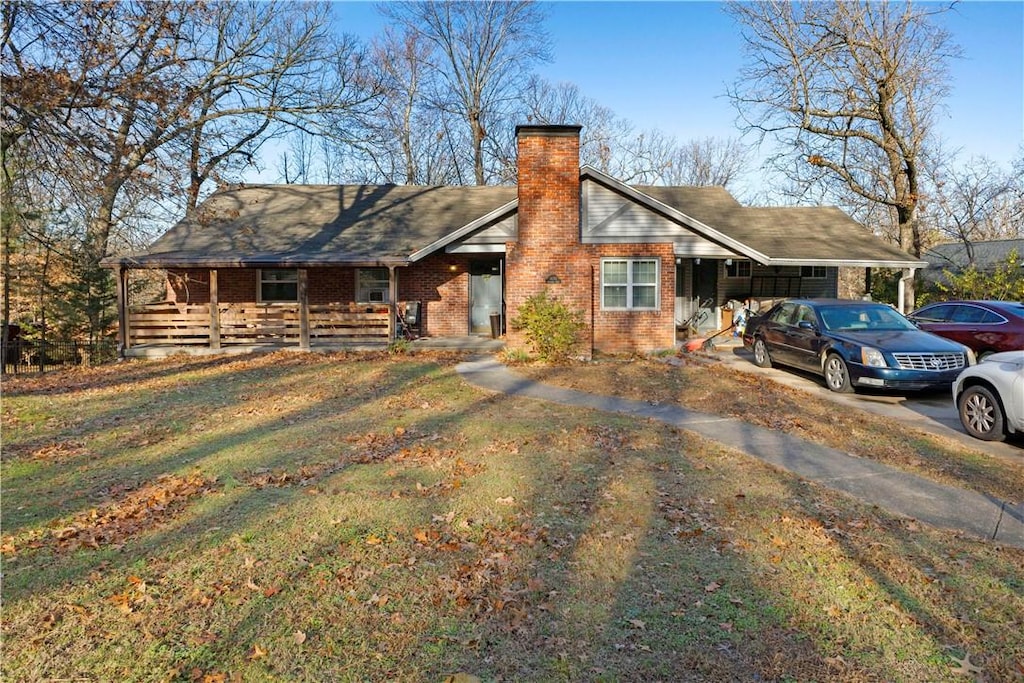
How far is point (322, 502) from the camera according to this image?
554 cm

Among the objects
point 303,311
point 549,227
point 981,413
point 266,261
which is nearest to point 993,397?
point 981,413

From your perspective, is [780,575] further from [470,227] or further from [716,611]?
[470,227]

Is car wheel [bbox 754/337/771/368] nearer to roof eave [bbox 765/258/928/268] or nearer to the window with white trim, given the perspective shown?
roof eave [bbox 765/258/928/268]

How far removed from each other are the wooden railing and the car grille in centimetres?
1172

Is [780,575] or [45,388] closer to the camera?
[780,575]

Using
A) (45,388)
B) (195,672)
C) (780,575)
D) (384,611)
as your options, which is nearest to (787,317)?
(780,575)

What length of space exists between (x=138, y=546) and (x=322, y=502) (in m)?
1.37

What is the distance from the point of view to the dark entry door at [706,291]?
67.1 feet

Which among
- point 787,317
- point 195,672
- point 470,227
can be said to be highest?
point 470,227

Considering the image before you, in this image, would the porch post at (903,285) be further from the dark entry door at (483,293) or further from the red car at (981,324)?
the dark entry door at (483,293)

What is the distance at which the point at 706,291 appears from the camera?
20594 millimetres

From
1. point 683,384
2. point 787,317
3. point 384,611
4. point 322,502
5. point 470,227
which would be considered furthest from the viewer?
point 470,227

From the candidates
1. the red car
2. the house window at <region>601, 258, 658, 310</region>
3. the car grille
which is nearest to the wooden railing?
the house window at <region>601, 258, 658, 310</region>

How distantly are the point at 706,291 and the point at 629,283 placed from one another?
5.51m
